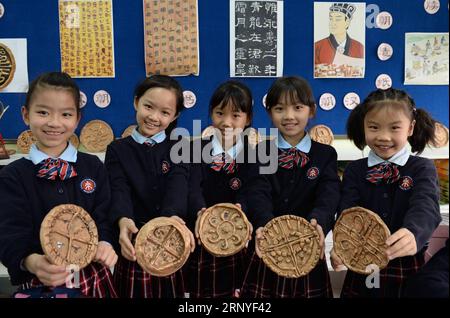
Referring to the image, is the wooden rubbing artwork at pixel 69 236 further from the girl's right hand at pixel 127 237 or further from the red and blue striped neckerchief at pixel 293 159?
the red and blue striped neckerchief at pixel 293 159

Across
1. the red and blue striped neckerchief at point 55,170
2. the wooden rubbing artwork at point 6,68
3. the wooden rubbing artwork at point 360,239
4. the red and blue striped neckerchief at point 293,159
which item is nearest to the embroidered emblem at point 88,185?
the red and blue striped neckerchief at point 55,170

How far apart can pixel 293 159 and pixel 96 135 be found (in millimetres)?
1601

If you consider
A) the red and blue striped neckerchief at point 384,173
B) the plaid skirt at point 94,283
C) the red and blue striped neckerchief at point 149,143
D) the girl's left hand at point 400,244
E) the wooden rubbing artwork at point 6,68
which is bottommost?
the plaid skirt at point 94,283

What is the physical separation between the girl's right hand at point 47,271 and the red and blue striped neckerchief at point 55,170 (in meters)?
0.28

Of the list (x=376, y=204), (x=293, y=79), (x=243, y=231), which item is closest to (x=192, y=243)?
(x=243, y=231)

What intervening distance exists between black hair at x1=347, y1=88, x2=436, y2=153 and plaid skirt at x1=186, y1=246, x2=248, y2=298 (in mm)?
754

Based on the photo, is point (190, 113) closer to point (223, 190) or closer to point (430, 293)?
point (223, 190)

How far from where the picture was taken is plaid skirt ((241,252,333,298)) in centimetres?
150

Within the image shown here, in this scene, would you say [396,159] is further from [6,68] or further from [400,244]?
[6,68]

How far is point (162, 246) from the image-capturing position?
4.54ft

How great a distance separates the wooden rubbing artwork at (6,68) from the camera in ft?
8.43

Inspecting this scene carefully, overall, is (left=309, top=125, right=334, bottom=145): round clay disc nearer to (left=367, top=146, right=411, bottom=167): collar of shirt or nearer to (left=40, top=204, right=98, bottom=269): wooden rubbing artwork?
(left=367, top=146, right=411, bottom=167): collar of shirt

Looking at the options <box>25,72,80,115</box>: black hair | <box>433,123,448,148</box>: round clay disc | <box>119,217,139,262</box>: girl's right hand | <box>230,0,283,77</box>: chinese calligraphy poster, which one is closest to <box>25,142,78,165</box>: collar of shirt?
<box>25,72,80,115</box>: black hair
